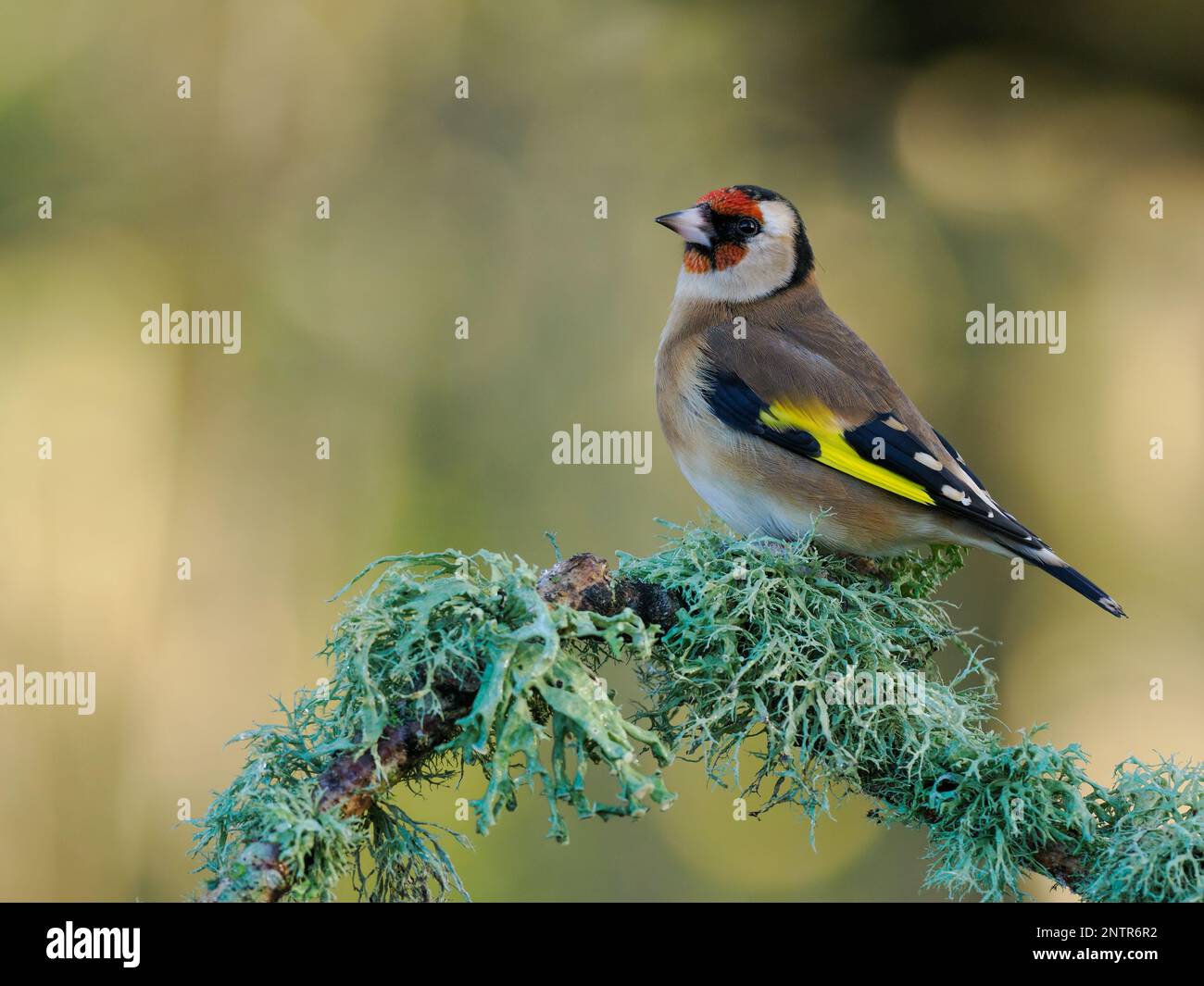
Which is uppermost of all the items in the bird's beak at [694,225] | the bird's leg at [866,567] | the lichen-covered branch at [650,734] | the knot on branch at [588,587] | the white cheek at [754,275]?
the bird's beak at [694,225]

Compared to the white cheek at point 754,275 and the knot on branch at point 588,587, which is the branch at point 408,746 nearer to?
the knot on branch at point 588,587

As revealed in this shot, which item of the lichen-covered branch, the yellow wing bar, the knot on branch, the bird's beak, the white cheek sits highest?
the bird's beak

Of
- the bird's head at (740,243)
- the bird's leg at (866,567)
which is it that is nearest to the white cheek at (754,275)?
the bird's head at (740,243)

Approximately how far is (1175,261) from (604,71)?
2875mm

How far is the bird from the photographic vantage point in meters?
3.09

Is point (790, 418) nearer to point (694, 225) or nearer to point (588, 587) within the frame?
point (694, 225)

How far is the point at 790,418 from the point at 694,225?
87cm

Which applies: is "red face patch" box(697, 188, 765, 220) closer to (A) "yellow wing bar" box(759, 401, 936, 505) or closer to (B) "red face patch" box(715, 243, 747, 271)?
(B) "red face patch" box(715, 243, 747, 271)

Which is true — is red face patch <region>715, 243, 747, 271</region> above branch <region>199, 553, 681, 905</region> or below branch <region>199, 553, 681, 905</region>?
above

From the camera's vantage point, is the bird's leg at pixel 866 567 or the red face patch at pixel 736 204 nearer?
the bird's leg at pixel 866 567

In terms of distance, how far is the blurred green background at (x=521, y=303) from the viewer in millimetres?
4840

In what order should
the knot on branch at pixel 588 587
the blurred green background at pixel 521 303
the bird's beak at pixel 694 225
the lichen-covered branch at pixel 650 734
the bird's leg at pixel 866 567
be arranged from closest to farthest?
the lichen-covered branch at pixel 650 734 → the knot on branch at pixel 588 587 → the bird's leg at pixel 866 567 → the bird's beak at pixel 694 225 → the blurred green background at pixel 521 303

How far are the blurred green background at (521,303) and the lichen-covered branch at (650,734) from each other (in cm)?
267

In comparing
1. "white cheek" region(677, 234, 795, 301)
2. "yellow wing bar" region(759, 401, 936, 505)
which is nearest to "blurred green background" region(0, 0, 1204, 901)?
"white cheek" region(677, 234, 795, 301)
